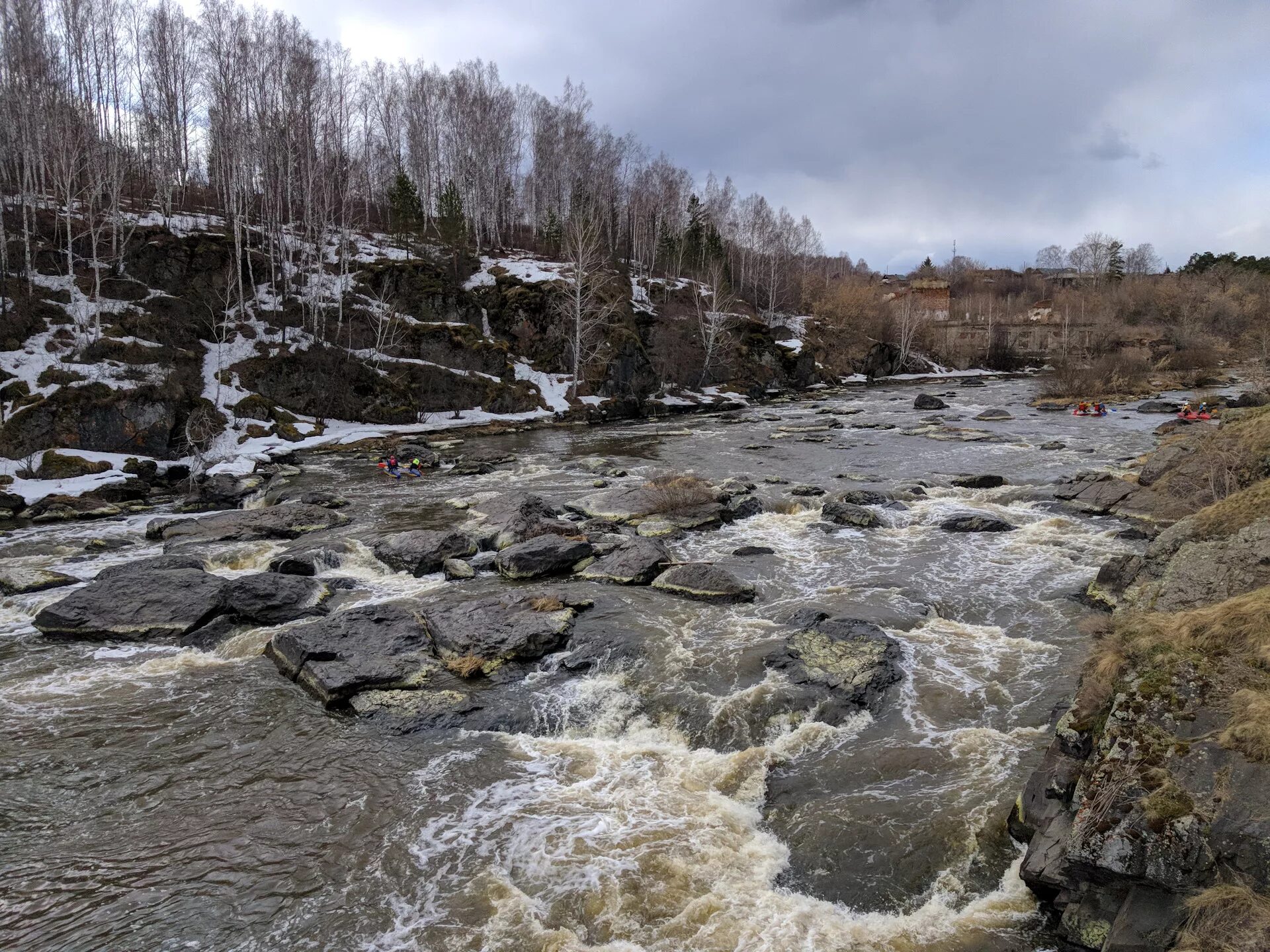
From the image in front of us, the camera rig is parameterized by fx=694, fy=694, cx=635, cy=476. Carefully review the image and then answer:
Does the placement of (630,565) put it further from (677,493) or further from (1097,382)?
(1097,382)

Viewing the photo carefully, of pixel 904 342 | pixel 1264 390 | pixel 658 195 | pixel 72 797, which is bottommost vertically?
pixel 72 797

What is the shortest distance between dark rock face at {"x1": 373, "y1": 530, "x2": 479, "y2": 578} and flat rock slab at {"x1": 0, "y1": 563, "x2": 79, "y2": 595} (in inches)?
237

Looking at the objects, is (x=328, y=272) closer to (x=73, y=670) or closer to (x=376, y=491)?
(x=376, y=491)

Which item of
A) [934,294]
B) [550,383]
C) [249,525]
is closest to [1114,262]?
[934,294]

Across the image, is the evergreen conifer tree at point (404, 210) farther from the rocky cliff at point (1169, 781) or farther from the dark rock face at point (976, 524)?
the rocky cliff at point (1169, 781)

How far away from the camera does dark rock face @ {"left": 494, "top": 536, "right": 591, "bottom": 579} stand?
48.0 ft

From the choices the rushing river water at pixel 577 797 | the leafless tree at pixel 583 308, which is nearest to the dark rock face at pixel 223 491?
the rushing river water at pixel 577 797

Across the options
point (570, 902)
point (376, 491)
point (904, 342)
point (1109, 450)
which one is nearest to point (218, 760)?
point (570, 902)

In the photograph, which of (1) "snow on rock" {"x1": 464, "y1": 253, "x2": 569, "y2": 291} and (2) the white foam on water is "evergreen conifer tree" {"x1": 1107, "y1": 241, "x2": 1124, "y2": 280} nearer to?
(1) "snow on rock" {"x1": 464, "y1": 253, "x2": 569, "y2": 291}

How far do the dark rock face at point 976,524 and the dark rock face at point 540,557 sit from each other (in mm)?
8920

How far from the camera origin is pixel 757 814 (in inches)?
288

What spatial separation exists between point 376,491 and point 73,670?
12.3m

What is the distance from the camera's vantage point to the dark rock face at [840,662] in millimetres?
9297

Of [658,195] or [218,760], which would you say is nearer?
[218,760]
